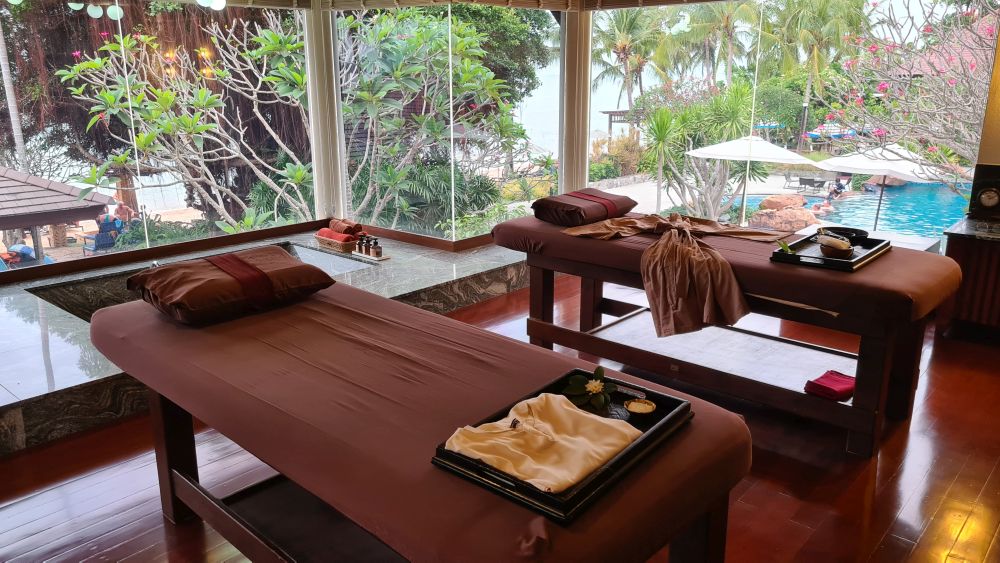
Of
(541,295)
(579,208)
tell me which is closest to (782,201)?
(579,208)

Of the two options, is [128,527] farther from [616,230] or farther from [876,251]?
[876,251]

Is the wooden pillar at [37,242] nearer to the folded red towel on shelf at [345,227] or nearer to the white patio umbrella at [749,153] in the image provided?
the folded red towel on shelf at [345,227]

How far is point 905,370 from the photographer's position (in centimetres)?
280

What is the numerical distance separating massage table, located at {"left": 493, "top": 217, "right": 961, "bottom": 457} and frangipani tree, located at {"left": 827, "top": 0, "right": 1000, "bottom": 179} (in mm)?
1576

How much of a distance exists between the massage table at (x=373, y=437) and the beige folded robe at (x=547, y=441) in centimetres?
6

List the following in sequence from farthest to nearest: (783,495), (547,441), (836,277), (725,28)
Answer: (725,28) < (836,277) < (783,495) < (547,441)

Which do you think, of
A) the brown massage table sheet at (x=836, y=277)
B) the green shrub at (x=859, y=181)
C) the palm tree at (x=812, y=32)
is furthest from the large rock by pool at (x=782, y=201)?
the brown massage table sheet at (x=836, y=277)

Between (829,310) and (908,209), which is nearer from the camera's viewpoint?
(829,310)

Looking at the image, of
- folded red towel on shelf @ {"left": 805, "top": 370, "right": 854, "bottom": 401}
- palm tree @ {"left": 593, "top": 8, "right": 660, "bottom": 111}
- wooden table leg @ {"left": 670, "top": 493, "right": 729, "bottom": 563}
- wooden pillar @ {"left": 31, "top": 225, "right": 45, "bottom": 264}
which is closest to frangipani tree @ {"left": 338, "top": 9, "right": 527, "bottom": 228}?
palm tree @ {"left": 593, "top": 8, "right": 660, "bottom": 111}

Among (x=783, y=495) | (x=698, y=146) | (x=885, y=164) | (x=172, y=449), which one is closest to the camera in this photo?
(x=172, y=449)

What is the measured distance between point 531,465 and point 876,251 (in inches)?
76.5

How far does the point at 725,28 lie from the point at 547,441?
3826 mm

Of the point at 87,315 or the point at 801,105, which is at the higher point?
the point at 801,105

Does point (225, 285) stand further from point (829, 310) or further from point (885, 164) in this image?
point (885, 164)
